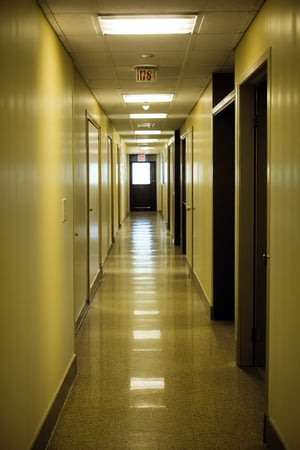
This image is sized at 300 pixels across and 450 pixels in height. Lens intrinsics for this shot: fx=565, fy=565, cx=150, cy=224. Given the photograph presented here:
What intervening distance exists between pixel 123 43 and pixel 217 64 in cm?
122

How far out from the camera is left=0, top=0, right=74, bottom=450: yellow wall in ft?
8.46

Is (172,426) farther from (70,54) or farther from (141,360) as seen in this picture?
(70,54)

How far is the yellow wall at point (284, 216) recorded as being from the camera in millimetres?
2809

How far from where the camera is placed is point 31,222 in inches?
123

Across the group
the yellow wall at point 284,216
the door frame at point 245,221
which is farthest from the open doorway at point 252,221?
the yellow wall at point 284,216

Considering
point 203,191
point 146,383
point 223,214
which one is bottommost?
point 146,383

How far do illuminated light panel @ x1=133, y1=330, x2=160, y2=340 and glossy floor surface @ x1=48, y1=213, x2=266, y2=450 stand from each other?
1cm

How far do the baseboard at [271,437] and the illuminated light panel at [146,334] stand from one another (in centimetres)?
243

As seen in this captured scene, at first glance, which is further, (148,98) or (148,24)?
(148,98)

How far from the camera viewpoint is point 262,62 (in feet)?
11.9

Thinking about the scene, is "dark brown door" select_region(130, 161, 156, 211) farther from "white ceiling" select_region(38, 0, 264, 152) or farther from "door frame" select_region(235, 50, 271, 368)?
"door frame" select_region(235, 50, 271, 368)

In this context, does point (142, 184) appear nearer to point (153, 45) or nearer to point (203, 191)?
point (203, 191)

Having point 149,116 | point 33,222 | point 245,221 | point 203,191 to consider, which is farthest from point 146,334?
point 149,116

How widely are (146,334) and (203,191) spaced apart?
2.21 meters
